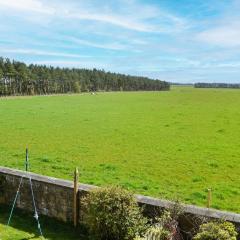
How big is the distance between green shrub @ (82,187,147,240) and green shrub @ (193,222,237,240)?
1.82m

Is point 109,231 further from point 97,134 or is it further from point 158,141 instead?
point 97,134

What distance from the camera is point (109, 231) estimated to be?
36.9 ft

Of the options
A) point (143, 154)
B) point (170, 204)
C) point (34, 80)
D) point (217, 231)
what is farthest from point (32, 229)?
point (34, 80)

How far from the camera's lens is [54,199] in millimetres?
13742

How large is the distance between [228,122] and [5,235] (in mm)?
38684

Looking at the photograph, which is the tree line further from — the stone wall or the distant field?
the stone wall

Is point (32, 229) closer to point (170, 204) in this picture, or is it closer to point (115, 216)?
point (115, 216)

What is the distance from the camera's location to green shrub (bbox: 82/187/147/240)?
11.2 metres

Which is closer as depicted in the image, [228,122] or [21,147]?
[21,147]

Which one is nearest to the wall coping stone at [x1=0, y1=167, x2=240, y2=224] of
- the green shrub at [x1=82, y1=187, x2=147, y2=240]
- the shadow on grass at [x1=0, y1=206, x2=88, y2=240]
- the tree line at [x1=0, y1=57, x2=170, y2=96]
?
the green shrub at [x1=82, y1=187, x2=147, y2=240]

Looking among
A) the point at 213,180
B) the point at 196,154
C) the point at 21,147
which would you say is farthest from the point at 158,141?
the point at 213,180

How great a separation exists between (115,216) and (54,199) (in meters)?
3.27

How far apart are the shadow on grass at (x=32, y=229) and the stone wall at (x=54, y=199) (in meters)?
0.30

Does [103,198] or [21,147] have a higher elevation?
[103,198]
